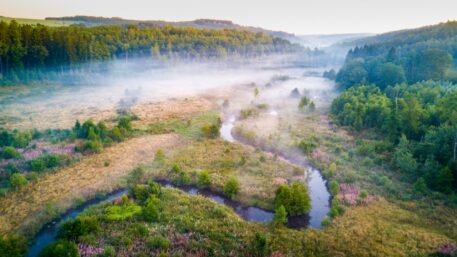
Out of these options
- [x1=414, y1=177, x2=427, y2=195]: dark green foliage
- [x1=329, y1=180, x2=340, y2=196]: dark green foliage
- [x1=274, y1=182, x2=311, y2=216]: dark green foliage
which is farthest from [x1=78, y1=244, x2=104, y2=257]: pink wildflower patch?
[x1=414, y1=177, x2=427, y2=195]: dark green foliage

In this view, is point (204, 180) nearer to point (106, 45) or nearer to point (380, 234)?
point (380, 234)

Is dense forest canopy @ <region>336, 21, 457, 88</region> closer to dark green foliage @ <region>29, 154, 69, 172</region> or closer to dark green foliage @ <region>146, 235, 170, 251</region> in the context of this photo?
dark green foliage @ <region>146, 235, 170, 251</region>

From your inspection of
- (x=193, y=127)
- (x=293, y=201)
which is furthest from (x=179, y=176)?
(x=193, y=127)

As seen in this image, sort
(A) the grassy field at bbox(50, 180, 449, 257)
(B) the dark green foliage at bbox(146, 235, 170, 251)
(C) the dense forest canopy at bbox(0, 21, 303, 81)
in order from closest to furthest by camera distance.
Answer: (B) the dark green foliage at bbox(146, 235, 170, 251)
(A) the grassy field at bbox(50, 180, 449, 257)
(C) the dense forest canopy at bbox(0, 21, 303, 81)

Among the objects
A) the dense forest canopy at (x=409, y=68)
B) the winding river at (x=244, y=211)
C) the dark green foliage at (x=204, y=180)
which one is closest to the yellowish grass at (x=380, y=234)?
the winding river at (x=244, y=211)

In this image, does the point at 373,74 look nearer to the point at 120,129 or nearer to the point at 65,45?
the point at 120,129
